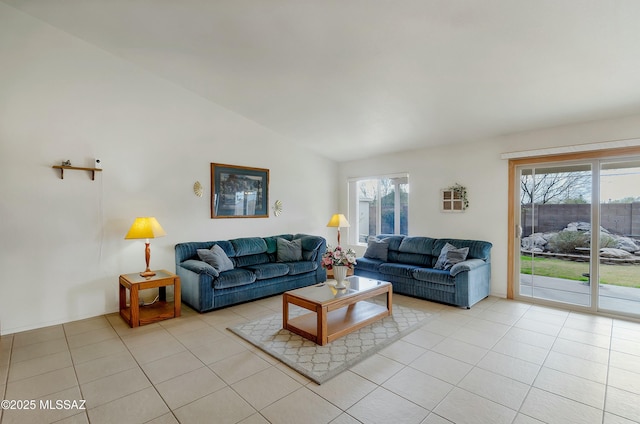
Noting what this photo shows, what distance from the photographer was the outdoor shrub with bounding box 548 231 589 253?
4.05 m

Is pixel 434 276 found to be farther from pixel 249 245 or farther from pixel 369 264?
pixel 249 245

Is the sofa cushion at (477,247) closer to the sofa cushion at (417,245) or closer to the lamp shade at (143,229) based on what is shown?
the sofa cushion at (417,245)

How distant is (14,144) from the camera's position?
334 cm

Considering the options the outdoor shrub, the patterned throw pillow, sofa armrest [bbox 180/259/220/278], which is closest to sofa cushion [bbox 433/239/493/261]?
the patterned throw pillow

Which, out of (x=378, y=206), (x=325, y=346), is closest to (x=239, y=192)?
(x=378, y=206)

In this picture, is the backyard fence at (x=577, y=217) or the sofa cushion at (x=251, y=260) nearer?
the backyard fence at (x=577, y=217)

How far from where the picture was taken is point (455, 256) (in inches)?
179

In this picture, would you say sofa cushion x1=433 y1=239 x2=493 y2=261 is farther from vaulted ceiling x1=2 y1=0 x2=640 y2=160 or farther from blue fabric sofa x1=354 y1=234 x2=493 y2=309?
vaulted ceiling x1=2 y1=0 x2=640 y2=160

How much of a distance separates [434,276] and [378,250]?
128 cm

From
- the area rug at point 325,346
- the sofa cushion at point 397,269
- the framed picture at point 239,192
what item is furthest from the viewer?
the framed picture at point 239,192

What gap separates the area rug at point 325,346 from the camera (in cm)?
262

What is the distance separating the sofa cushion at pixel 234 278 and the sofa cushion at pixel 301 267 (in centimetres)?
72

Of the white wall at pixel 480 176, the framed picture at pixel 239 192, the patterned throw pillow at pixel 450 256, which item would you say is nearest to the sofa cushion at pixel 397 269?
the patterned throw pillow at pixel 450 256

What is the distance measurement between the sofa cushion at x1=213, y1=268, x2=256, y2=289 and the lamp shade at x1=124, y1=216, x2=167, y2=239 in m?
0.97
